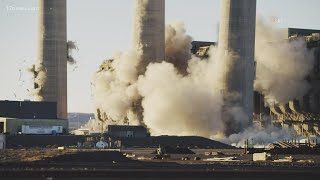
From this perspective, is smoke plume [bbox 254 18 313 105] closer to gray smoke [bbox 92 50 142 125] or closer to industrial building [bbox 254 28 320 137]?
industrial building [bbox 254 28 320 137]

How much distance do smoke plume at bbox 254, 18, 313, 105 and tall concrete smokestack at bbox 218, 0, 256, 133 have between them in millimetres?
10889

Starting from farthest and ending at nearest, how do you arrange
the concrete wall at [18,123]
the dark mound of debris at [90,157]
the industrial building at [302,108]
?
the industrial building at [302,108]
the concrete wall at [18,123]
the dark mound of debris at [90,157]

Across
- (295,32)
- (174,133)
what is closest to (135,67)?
(174,133)

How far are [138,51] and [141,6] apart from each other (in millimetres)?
9089

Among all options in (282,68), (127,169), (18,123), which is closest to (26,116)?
(18,123)

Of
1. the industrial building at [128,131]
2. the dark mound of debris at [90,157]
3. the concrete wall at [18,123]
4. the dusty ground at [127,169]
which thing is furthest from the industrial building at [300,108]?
the dusty ground at [127,169]

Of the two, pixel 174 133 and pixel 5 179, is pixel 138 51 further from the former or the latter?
pixel 5 179

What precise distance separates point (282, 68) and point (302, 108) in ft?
31.7

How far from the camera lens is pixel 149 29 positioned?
620ft

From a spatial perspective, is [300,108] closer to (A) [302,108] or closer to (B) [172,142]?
(A) [302,108]

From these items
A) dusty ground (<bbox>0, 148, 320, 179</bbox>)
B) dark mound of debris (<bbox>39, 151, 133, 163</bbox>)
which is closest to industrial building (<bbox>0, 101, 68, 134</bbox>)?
dark mound of debris (<bbox>39, 151, 133, 163</bbox>)

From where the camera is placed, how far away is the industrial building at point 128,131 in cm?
17438

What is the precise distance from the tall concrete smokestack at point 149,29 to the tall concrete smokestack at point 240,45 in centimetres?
1814

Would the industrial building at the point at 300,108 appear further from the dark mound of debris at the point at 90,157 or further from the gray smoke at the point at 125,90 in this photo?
the dark mound of debris at the point at 90,157
